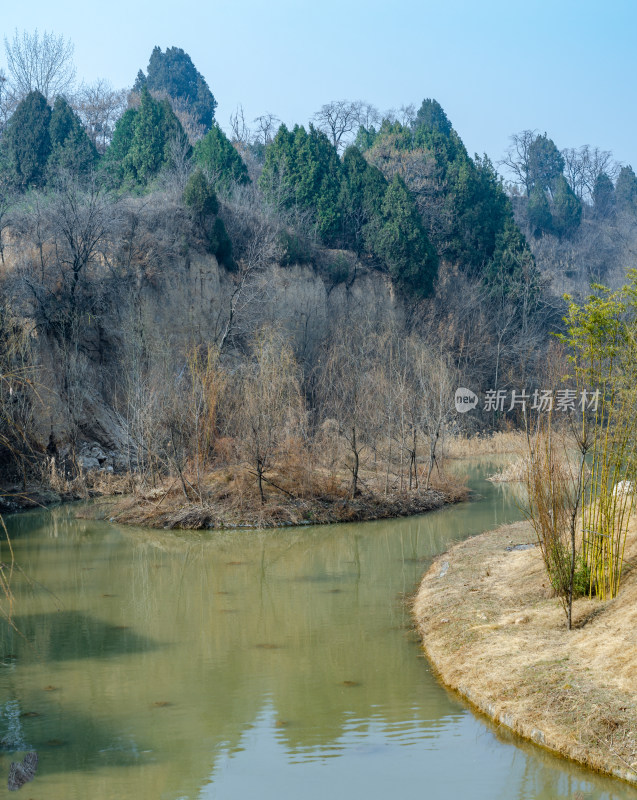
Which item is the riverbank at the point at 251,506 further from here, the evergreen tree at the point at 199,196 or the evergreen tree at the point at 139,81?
the evergreen tree at the point at 139,81

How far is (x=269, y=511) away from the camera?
17688 millimetres

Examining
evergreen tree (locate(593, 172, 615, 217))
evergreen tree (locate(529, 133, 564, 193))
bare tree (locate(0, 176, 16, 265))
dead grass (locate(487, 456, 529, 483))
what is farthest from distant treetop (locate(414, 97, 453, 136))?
dead grass (locate(487, 456, 529, 483))

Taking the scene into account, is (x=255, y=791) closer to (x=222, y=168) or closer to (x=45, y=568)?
(x=45, y=568)

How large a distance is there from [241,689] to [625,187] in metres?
60.7

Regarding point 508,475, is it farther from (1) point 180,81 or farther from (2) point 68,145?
(1) point 180,81

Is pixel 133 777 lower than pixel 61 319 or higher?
lower

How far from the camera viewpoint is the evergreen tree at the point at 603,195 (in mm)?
60000

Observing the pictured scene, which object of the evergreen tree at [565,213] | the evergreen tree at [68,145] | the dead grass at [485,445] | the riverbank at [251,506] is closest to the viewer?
the riverbank at [251,506]

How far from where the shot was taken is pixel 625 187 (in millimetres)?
61812

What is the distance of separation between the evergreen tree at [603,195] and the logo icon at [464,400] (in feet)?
106

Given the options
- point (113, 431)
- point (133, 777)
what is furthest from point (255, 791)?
point (113, 431)

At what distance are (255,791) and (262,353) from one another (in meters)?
16.0

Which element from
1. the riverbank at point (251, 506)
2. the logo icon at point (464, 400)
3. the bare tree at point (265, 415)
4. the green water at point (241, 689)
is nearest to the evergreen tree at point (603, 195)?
the logo icon at point (464, 400)

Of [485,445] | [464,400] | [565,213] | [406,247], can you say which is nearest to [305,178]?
[406,247]
